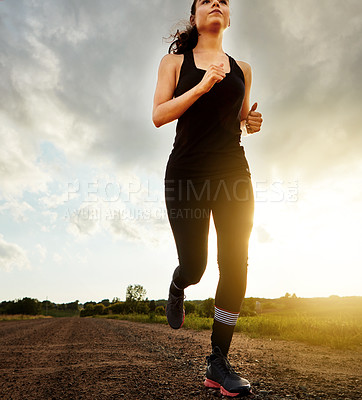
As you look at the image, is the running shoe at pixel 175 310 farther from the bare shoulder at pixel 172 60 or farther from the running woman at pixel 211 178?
the bare shoulder at pixel 172 60

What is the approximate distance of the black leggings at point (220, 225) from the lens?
2.26 meters

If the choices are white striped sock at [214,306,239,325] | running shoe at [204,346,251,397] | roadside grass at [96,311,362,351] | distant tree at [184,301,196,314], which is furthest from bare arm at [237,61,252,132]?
distant tree at [184,301,196,314]

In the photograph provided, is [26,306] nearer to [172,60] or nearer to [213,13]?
[172,60]

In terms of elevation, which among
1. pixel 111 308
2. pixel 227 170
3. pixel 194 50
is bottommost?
pixel 111 308

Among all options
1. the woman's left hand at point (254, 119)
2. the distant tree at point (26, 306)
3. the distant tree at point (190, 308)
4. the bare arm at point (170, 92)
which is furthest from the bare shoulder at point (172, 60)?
the distant tree at point (26, 306)

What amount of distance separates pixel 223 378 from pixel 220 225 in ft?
3.29

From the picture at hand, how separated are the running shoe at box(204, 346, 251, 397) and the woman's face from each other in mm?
2435

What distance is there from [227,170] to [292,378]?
5.72ft

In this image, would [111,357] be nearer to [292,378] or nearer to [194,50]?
[292,378]

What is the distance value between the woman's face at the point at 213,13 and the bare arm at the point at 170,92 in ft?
1.26

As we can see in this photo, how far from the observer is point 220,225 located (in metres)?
2.30

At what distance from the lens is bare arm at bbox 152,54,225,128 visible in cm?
202

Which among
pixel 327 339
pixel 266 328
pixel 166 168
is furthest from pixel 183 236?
pixel 266 328

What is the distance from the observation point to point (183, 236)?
2383 mm
